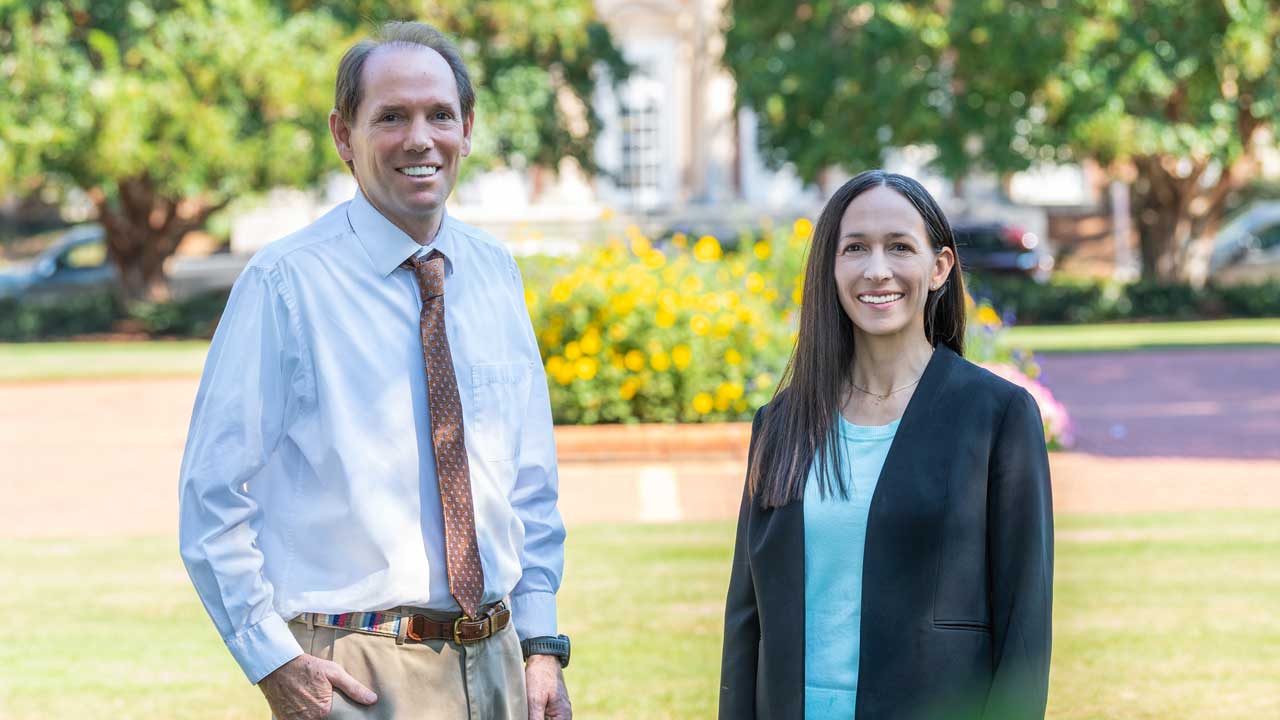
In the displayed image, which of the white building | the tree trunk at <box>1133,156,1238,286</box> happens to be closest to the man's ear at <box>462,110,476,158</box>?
the tree trunk at <box>1133,156,1238,286</box>

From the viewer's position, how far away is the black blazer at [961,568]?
8.45 feet

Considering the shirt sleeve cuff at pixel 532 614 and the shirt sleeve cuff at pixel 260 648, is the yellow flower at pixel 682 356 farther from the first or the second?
the shirt sleeve cuff at pixel 260 648

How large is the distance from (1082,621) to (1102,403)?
26.3 ft

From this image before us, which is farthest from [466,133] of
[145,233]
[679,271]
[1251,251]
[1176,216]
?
[1251,251]

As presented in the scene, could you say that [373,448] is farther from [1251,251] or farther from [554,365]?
[1251,251]

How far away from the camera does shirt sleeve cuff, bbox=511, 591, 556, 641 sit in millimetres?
2963

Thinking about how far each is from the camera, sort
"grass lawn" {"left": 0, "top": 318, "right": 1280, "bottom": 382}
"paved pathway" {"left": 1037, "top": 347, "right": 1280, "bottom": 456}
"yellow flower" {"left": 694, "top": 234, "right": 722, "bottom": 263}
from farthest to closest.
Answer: "grass lawn" {"left": 0, "top": 318, "right": 1280, "bottom": 382} < "yellow flower" {"left": 694, "top": 234, "right": 722, "bottom": 263} < "paved pathway" {"left": 1037, "top": 347, "right": 1280, "bottom": 456}

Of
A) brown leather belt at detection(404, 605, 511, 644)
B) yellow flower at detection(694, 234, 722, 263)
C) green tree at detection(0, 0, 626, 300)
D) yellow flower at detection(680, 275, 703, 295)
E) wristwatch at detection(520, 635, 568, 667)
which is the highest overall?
green tree at detection(0, 0, 626, 300)

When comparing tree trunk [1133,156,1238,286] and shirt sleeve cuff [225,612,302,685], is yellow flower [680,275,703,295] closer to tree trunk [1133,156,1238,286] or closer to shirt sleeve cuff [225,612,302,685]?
shirt sleeve cuff [225,612,302,685]

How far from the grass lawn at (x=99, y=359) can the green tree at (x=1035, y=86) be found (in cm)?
1062

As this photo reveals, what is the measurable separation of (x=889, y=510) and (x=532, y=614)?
780mm

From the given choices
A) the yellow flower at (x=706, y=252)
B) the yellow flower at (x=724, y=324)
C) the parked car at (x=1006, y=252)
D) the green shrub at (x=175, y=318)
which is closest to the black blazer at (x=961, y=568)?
the yellow flower at (x=724, y=324)

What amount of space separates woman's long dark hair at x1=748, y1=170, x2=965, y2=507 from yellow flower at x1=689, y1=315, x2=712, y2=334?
26.0ft

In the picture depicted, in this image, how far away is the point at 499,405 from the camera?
2.84m
